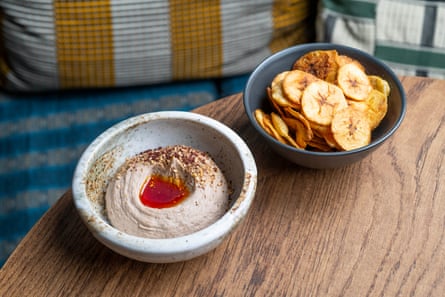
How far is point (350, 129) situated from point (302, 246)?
0.19m

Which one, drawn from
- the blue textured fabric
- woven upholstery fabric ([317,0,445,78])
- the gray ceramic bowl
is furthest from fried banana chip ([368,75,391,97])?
the blue textured fabric

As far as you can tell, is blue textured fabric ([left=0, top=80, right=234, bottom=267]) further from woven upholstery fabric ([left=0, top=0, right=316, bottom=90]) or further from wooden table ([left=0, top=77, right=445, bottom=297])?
wooden table ([left=0, top=77, right=445, bottom=297])

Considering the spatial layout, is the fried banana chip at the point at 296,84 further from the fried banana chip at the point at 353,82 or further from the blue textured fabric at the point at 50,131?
the blue textured fabric at the point at 50,131

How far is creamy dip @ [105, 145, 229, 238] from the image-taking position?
791 millimetres

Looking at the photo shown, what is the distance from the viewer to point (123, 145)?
3.03ft

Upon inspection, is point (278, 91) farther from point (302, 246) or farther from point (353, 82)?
point (302, 246)

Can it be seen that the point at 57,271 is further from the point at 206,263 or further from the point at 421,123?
the point at 421,123

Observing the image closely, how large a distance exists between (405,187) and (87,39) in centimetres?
86

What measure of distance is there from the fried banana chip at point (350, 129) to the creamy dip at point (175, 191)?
7.5 inches

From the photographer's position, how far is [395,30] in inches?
55.7

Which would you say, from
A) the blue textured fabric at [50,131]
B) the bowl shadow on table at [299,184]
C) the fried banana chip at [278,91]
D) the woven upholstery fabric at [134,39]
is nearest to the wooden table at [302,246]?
the bowl shadow on table at [299,184]

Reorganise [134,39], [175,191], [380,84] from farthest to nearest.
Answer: [134,39] → [380,84] → [175,191]

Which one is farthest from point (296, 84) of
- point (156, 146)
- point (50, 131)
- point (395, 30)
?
point (50, 131)

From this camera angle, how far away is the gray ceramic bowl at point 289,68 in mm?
863
